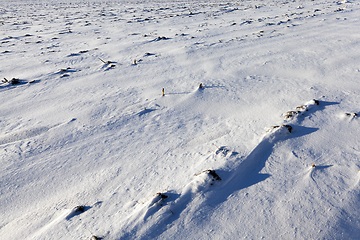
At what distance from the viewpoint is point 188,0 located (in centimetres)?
1313

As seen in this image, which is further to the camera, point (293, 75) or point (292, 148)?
point (293, 75)

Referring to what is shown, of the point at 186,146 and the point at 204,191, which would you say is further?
the point at 186,146

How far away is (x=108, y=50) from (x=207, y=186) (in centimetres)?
346

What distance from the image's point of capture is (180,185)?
1334 mm

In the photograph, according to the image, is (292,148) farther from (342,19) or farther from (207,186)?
(342,19)

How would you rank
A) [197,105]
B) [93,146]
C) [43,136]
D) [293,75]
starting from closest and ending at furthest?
[93,146], [43,136], [197,105], [293,75]

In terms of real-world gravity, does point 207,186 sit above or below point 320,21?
below

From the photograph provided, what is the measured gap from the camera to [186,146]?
1.66m

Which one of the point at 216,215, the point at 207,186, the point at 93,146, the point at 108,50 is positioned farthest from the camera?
the point at 108,50

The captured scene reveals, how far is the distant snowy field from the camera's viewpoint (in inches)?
45.8

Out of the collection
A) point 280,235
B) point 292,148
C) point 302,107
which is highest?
point 302,107

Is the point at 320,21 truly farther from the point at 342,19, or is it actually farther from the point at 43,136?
the point at 43,136

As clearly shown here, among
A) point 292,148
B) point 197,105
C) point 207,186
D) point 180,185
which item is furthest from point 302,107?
point 180,185

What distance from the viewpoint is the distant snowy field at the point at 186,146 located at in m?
1.16
